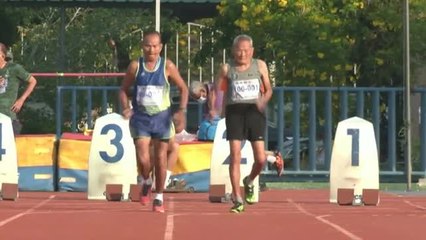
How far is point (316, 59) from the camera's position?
27359 mm

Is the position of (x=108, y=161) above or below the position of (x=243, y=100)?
below

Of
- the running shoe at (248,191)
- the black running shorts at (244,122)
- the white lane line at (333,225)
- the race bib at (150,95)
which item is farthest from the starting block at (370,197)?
the race bib at (150,95)

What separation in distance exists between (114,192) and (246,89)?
2.77 meters

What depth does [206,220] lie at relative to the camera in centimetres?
1116

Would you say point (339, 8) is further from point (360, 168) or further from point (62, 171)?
point (360, 168)

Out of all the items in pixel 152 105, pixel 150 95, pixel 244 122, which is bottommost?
pixel 244 122

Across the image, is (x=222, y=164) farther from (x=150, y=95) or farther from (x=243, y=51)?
(x=150, y=95)

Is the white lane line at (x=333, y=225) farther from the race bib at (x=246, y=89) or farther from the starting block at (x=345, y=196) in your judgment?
the race bib at (x=246, y=89)

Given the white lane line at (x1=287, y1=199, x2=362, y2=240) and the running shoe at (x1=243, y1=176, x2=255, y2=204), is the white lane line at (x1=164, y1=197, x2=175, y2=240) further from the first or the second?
the white lane line at (x1=287, y1=199, x2=362, y2=240)

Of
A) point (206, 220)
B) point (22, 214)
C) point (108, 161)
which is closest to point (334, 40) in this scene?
point (108, 161)

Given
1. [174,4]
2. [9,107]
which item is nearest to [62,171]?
[9,107]

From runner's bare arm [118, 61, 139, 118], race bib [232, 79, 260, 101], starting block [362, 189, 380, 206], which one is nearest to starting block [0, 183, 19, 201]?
runner's bare arm [118, 61, 139, 118]

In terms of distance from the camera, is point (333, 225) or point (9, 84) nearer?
point (333, 225)

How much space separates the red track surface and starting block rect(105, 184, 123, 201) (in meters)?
0.32
